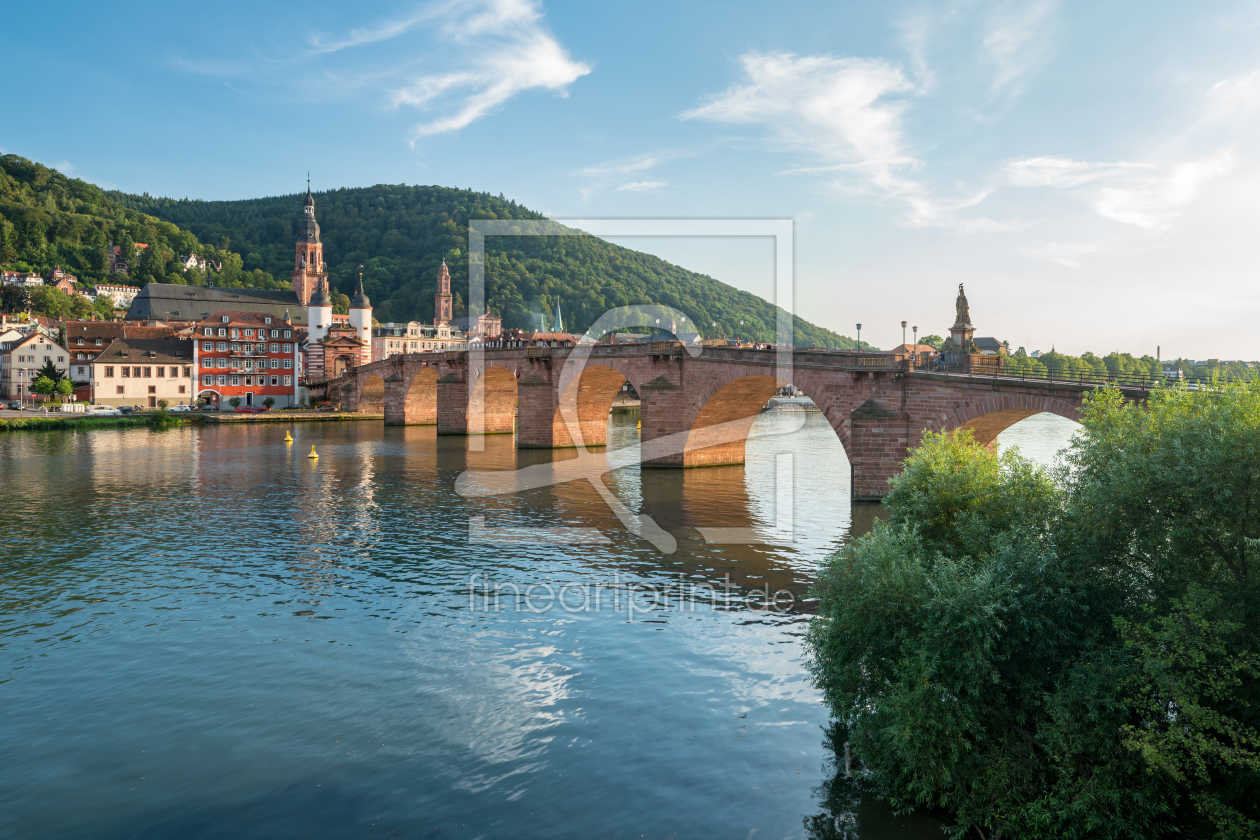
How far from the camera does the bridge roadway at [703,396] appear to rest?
1075 inches

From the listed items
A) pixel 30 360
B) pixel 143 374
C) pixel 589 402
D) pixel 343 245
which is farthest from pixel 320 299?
pixel 343 245

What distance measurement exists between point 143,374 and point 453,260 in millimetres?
81667

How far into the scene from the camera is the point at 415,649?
638 inches

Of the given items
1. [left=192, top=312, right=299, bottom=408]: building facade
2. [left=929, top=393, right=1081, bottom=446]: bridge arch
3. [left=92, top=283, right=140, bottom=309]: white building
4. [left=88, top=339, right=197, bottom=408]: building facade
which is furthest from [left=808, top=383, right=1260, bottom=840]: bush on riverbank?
[left=92, top=283, right=140, bottom=309]: white building

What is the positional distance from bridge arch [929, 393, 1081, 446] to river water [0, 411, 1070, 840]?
4.43 meters

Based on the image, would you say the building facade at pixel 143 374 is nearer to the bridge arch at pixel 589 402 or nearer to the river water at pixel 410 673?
the bridge arch at pixel 589 402

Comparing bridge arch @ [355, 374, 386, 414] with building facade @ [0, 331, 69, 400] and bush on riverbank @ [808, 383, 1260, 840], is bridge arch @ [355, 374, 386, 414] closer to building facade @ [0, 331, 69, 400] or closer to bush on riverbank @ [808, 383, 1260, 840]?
building facade @ [0, 331, 69, 400]

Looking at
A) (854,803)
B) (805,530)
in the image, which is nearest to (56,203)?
(805,530)

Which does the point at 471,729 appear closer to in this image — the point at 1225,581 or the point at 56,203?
the point at 1225,581

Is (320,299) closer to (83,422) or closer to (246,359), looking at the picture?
(246,359)

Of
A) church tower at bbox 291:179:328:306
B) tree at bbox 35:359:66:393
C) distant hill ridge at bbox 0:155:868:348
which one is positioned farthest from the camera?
distant hill ridge at bbox 0:155:868:348

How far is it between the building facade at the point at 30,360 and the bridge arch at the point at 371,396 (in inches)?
1233

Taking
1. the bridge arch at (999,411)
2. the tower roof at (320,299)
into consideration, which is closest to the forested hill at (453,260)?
the tower roof at (320,299)

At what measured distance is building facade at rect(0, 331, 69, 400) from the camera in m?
83.2
